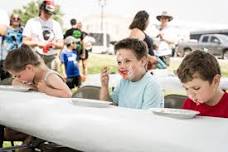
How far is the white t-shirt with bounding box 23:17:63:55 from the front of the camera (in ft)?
19.1

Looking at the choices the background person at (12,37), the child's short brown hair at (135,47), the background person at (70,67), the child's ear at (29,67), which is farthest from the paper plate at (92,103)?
the background person at (70,67)

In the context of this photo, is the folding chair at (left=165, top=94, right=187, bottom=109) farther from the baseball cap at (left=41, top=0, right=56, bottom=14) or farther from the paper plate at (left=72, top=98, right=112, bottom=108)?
the baseball cap at (left=41, top=0, right=56, bottom=14)

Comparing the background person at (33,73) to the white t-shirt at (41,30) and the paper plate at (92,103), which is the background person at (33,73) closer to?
the paper plate at (92,103)

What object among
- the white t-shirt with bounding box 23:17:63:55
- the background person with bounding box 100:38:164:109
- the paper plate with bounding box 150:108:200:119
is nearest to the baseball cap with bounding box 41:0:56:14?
the white t-shirt with bounding box 23:17:63:55

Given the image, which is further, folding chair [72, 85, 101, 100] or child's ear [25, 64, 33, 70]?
folding chair [72, 85, 101, 100]

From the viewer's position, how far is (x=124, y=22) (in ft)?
115

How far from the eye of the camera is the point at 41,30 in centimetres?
584

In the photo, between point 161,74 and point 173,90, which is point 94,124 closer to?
point 173,90

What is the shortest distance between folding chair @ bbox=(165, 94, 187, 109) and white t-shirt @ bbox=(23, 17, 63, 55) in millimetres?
3079

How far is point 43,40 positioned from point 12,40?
151 centimetres

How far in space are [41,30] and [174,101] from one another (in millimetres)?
3195

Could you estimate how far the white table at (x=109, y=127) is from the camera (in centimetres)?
172

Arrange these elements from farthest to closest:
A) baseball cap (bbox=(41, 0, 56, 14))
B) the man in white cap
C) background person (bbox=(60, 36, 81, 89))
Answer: background person (bbox=(60, 36, 81, 89)) → the man in white cap → baseball cap (bbox=(41, 0, 56, 14))

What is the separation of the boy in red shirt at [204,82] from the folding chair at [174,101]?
511 mm
